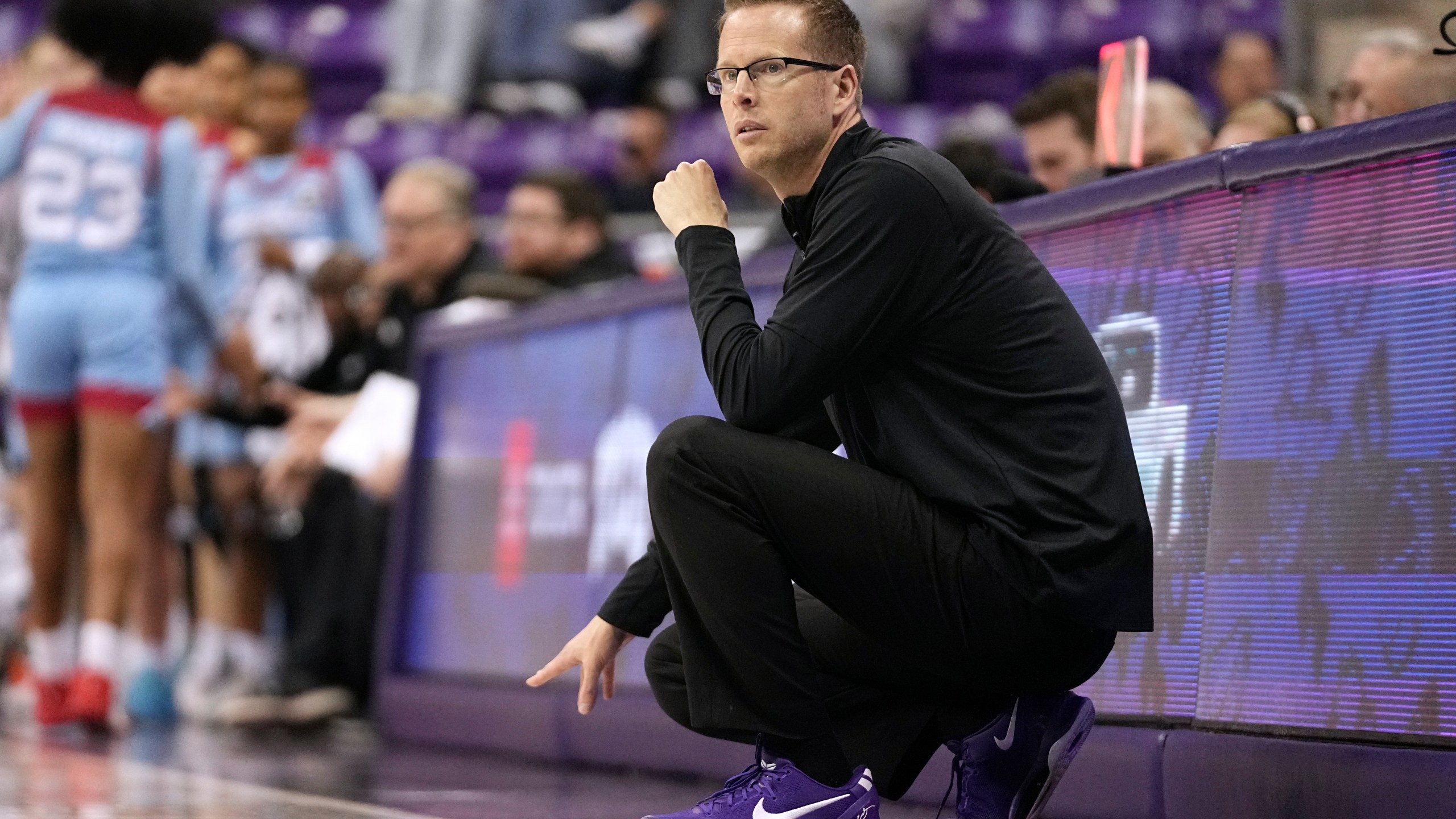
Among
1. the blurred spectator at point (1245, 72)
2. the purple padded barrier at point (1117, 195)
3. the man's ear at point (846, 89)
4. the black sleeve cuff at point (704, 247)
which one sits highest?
the blurred spectator at point (1245, 72)

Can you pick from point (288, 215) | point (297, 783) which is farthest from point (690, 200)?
point (288, 215)

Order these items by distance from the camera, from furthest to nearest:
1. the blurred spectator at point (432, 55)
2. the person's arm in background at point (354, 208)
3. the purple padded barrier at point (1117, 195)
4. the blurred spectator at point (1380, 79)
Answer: the blurred spectator at point (432, 55) < the person's arm in background at point (354, 208) < the blurred spectator at point (1380, 79) < the purple padded barrier at point (1117, 195)

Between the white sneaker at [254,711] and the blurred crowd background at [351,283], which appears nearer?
the blurred crowd background at [351,283]

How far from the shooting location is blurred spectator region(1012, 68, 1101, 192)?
443 centimetres

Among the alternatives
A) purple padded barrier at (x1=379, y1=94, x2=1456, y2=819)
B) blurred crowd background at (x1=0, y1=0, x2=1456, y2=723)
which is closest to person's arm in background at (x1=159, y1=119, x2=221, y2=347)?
blurred crowd background at (x1=0, y1=0, x2=1456, y2=723)

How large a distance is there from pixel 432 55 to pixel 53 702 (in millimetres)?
6447

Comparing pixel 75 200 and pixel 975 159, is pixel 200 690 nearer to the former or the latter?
pixel 75 200

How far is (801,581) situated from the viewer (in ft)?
7.63

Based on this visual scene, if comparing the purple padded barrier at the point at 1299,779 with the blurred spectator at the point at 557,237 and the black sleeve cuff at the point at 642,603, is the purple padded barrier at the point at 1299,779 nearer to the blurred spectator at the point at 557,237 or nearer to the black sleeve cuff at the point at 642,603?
the black sleeve cuff at the point at 642,603

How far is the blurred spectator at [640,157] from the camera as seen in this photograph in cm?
852

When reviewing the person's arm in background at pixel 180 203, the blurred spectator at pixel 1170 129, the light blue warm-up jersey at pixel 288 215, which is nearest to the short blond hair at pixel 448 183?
the light blue warm-up jersey at pixel 288 215

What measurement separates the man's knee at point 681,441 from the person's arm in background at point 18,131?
4.29 m

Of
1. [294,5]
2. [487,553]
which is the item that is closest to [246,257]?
[487,553]

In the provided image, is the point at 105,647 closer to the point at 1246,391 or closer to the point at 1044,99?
the point at 1044,99
